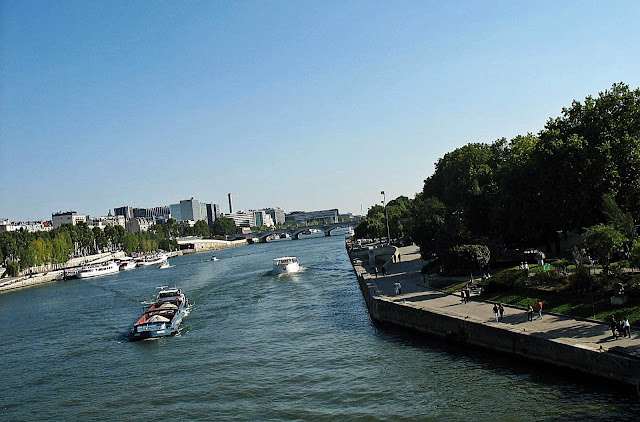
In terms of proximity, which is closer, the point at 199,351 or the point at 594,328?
the point at 594,328

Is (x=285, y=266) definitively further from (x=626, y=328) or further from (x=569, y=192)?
(x=626, y=328)

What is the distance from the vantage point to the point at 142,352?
36.8 meters

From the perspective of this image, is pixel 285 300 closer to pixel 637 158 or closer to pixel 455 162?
pixel 637 158

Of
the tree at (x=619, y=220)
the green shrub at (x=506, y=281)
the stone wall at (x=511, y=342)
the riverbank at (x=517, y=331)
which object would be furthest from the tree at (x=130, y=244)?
the tree at (x=619, y=220)

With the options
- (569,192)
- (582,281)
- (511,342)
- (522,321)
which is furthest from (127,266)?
(511,342)

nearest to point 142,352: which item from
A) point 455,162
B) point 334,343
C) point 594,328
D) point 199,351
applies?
point 199,351

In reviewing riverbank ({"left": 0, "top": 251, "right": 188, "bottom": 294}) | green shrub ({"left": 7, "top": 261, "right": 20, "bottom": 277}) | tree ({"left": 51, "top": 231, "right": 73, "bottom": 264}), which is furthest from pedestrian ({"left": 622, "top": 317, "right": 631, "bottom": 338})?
tree ({"left": 51, "top": 231, "right": 73, "bottom": 264})

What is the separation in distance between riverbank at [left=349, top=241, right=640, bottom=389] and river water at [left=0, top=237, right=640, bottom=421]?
626 mm

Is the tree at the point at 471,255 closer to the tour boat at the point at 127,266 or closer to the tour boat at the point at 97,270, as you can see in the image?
the tour boat at the point at 97,270

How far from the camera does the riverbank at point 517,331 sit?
70.6ft

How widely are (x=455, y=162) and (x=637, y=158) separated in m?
49.1

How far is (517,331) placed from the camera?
26172 mm

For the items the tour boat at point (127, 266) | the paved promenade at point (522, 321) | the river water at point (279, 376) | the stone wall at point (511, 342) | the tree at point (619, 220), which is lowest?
the river water at point (279, 376)

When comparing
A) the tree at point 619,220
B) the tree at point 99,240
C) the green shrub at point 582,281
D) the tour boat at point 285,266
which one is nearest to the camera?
the green shrub at point 582,281
